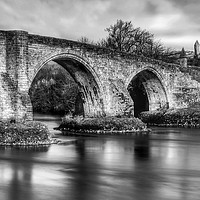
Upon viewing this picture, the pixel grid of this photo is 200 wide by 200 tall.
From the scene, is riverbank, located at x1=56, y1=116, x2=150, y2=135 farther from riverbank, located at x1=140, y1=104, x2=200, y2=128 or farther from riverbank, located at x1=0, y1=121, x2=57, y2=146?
riverbank, located at x1=140, y1=104, x2=200, y2=128

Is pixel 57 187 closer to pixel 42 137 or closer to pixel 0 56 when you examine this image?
pixel 42 137

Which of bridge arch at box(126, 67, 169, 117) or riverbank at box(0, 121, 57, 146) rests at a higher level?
bridge arch at box(126, 67, 169, 117)

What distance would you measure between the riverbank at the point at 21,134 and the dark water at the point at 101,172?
0.77 m

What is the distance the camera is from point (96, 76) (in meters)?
22.7

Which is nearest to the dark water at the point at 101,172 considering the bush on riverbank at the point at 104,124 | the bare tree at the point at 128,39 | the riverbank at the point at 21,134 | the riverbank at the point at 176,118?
the riverbank at the point at 21,134

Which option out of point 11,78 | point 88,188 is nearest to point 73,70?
point 11,78

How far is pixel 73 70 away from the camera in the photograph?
2262 centimetres

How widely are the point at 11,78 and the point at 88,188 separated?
10.1 meters

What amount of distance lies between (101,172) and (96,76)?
42.2 feet

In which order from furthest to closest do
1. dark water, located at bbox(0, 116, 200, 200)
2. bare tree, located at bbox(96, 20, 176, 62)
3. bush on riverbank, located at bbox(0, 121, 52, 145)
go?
bare tree, located at bbox(96, 20, 176, 62), bush on riverbank, located at bbox(0, 121, 52, 145), dark water, located at bbox(0, 116, 200, 200)

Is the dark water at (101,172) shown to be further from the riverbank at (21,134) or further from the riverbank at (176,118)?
the riverbank at (176,118)

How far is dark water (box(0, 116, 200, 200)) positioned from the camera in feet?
26.3

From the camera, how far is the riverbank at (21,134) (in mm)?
14445

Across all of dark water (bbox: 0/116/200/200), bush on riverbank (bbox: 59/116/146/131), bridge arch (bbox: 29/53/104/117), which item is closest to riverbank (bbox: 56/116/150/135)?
bush on riverbank (bbox: 59/116/146/131)
